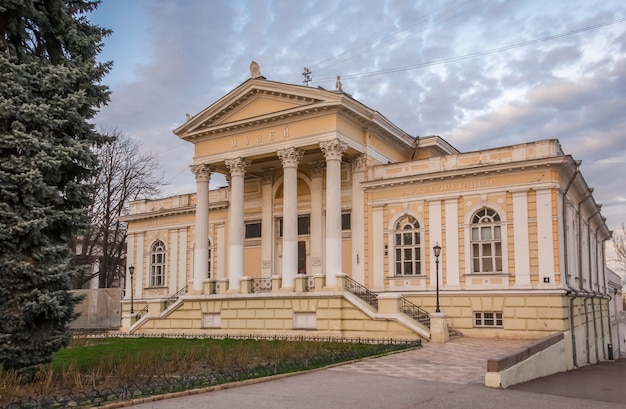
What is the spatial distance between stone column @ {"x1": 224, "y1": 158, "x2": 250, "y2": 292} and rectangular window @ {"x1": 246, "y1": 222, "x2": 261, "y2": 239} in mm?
2945

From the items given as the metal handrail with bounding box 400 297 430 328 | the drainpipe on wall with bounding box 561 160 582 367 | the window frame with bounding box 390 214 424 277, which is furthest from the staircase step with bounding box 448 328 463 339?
the drainpipe on wall with bounding box 561 160 582 367

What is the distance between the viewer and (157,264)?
120ft

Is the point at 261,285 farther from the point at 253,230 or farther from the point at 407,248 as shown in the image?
the point at 407,248

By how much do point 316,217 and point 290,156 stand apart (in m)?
3.69

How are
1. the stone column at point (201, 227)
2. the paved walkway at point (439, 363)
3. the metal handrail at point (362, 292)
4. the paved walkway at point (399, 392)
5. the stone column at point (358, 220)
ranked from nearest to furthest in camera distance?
the paved walkway at point (399, 392) → the paved walkway at point (439, 363) → the metal handrail at point (362, 292) → the stone column at point (358, 220) → the stone column at point (201, 227)

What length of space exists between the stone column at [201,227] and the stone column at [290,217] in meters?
4.92

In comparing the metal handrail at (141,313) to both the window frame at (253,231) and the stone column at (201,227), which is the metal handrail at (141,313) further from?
Answer: the window frame at (253,231)

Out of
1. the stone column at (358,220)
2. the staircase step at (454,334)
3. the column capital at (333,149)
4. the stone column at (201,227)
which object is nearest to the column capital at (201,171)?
the stone column at (201,227)

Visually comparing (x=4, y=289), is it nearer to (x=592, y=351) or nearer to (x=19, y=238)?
(x=19, y=238)

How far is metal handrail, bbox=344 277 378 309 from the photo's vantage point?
26.0m

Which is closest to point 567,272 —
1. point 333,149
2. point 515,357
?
point 333,149

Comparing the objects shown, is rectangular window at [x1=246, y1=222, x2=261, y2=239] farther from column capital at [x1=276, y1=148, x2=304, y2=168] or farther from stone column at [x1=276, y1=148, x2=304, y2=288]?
column capital at [x1=276, y1=148, x2=304, y2=168]

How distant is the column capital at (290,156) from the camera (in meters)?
27.9

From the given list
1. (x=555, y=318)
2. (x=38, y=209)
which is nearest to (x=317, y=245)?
(x=555, y=318)
